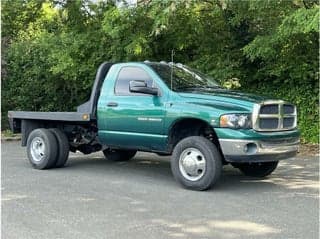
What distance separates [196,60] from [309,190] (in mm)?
7555

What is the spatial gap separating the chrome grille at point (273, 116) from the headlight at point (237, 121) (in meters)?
0.10

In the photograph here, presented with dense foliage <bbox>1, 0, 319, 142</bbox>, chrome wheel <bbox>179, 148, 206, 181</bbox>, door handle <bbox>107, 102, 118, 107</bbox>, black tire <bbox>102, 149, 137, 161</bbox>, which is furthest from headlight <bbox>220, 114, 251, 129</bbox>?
dense foliage <bbox>1, 0, 319, 142</bbox>

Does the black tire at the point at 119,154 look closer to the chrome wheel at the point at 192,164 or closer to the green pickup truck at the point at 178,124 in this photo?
the green pickup truck at the point at 178,124

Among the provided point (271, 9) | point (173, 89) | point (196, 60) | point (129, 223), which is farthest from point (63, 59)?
point (129, 223)

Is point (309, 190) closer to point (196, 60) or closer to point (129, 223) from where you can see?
point (129, 223)

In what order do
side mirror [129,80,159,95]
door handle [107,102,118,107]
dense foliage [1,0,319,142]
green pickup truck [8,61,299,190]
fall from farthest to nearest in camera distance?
dense foliage [1,0,319,142]
door handle [107,102,118,107]
side mirror [129,80,159,95]
green pickup truck [8,61,299,190]

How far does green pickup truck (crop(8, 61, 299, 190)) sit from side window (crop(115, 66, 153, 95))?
2 cm

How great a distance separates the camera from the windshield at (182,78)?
8.37 m

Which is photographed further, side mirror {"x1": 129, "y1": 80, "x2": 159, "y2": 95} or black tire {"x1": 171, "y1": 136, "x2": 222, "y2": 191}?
side mirror {"x1": 129, "y1": 80, "x2": 159, "y2": 95}

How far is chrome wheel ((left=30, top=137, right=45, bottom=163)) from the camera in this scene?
9.56 meters

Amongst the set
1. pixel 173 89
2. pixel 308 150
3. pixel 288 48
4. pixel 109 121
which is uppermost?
pixel 288 48

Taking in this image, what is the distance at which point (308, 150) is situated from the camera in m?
12.4

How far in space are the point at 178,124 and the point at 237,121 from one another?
3.51 ft

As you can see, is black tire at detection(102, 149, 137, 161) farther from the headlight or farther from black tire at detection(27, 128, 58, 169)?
the headlight
